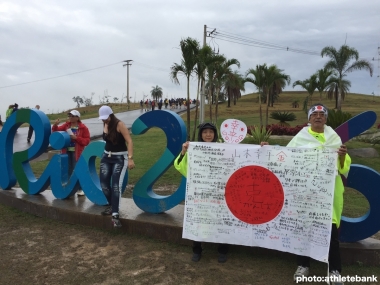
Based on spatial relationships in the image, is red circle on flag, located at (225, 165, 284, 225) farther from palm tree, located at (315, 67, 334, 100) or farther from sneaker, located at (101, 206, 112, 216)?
palm tree, located at (315, 67, 334, 100)

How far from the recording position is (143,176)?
4.97 metres

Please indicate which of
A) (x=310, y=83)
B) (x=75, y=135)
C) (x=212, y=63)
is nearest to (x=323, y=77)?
(x=310, y=83)

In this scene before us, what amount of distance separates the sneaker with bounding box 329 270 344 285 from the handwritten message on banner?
0.17 m

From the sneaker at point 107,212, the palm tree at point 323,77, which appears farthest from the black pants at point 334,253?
the palm tree at point 323,77

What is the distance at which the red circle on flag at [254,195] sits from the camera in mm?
3730

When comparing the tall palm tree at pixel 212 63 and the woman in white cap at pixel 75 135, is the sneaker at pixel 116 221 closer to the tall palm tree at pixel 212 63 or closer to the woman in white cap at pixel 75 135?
the woman in white cap at pixel 75 135

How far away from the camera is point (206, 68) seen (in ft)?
53.4

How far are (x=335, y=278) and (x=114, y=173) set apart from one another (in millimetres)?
2761

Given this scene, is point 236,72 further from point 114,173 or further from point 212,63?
point 114,173

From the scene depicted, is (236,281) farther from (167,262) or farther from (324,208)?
(324,208)

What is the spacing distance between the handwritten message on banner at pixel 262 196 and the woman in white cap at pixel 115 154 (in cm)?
100

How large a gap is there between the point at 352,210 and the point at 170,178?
13.5 ft

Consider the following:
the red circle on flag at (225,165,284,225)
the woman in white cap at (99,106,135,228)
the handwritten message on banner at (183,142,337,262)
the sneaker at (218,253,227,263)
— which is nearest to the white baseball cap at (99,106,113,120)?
the woman in white cap at (99,106,135,228)

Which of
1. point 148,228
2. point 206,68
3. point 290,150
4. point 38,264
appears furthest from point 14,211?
point 206,68
